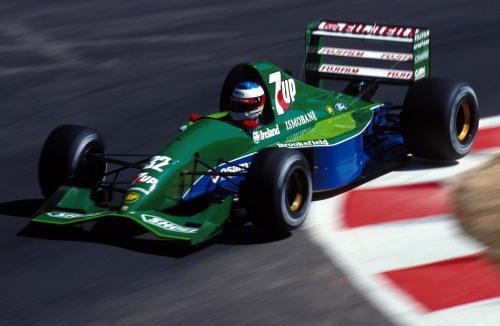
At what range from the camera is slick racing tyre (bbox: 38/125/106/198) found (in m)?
8.72

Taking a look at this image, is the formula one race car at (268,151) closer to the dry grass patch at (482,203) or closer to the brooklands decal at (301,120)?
the brooklands decal at (301,120)

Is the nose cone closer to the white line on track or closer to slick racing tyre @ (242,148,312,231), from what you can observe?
slick racing tyre @ (242,148,312,231)

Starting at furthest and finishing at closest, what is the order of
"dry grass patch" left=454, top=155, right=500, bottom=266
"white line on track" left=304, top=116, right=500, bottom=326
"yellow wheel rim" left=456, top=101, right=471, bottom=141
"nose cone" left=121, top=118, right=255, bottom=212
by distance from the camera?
"yellow wheel rim" left=456, top=101, right=471, bottom=141
"nose cone" left=121, top=118, right=255, bottom=212
"dry grass patch" left=454, top=155, right=500, bottom=266
"white line on track" left=304, top=116, right=500, bottom=326

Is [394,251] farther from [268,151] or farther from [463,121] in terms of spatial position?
[463,121]

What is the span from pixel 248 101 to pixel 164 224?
1378 millimetres

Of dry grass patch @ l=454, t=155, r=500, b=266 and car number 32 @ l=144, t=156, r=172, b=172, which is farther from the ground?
car number 32 @ l=144, t=156, r=172, b=172

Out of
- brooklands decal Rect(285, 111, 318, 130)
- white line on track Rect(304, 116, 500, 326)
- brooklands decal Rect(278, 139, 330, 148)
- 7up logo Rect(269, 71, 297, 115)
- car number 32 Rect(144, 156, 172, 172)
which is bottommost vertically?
white line on track Rect(304, 116, 500, 326)

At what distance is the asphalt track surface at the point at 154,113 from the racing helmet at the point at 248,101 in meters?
0.99

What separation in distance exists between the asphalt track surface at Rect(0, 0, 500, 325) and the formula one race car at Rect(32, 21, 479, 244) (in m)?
0.24

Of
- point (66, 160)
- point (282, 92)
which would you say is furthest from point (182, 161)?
point (282, 92)

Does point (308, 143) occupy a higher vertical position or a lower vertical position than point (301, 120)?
lower

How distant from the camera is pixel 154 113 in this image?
1184cm

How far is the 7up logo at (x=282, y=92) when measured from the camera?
29.2 feet

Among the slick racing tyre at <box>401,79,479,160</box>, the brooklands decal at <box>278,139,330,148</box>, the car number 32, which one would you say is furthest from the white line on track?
the car number 32
